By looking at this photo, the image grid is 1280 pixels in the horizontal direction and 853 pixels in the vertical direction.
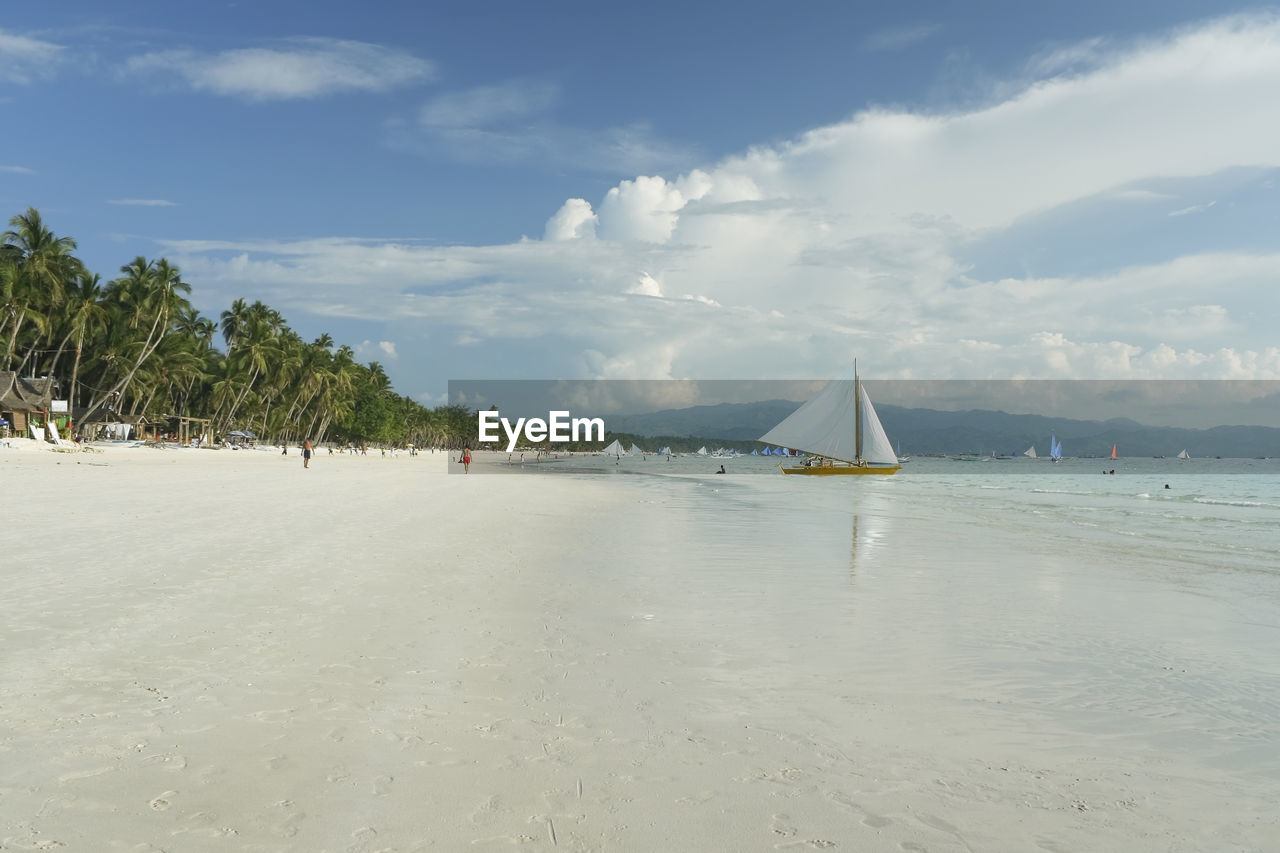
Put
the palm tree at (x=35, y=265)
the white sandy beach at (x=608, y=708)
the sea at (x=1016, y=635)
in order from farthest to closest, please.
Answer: the palm tree at (x=35, y=265)
the sea at (x=1016, y=635)
the white sandy beach at (x=608, y=708)

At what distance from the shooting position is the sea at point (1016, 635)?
187 inches

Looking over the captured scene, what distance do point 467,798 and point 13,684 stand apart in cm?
368

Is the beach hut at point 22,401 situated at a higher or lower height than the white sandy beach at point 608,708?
higher

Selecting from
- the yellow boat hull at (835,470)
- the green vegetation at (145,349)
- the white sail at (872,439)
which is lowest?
the yellow boat hull at (835,470)

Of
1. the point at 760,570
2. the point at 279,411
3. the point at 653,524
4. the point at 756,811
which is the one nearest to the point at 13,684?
the point at 756,811

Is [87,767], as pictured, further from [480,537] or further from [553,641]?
[480,537]

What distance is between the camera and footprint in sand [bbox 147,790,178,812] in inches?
141

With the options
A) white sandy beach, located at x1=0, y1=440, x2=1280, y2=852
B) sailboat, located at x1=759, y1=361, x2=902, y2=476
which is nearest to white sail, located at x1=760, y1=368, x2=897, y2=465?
sailboat, located at x1=759, y1=361, x2=902, y2=476

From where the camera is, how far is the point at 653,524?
18.6 metres

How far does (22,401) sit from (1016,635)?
68408 mm

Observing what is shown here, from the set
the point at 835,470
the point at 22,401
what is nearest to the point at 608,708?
the point at 835,470

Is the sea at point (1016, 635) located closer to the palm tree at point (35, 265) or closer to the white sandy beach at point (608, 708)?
the white sandy beach at point (608, 708)

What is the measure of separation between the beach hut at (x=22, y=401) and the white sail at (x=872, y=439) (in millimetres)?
59480

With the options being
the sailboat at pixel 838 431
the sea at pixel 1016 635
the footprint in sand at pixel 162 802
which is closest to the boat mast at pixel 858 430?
the sailboat at pixel 838 431
